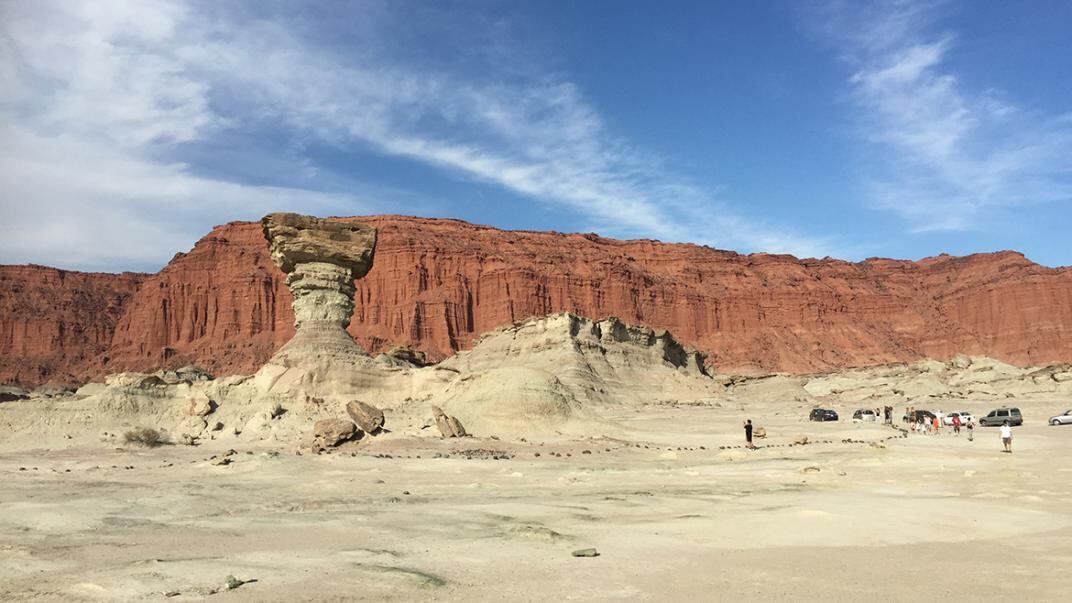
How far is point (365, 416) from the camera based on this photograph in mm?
27156

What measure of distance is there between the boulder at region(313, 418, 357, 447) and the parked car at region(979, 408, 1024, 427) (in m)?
31.4

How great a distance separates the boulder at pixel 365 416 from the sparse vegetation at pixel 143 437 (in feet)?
22.4

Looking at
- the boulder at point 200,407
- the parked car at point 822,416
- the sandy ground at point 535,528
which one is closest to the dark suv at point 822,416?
the parked car at point 822,416

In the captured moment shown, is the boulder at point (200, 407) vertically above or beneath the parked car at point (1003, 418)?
above

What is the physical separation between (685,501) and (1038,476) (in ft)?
30.1

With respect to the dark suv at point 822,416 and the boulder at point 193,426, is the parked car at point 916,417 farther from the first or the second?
the boulder at point 193,426

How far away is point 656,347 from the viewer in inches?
2584

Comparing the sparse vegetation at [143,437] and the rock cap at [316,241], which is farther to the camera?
the rock cap at [316,241]

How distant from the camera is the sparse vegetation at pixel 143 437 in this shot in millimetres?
26609

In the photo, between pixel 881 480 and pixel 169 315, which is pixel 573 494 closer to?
pixel 881 480

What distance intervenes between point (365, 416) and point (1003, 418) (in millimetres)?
31306

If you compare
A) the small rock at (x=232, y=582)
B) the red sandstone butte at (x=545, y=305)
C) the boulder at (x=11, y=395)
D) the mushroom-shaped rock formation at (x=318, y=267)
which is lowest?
the small rock at (x=232, y=582)

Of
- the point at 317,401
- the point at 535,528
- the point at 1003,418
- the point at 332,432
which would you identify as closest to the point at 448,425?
the point at 332,432

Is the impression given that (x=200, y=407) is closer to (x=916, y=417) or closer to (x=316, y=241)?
(x=316, y=241)
